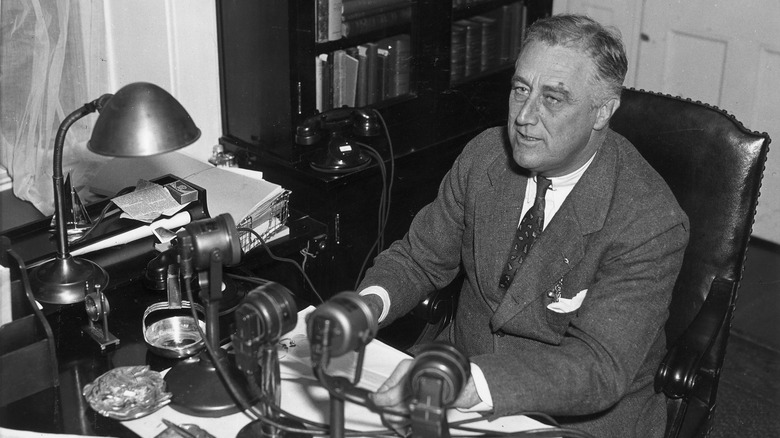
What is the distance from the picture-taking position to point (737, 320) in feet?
11.0

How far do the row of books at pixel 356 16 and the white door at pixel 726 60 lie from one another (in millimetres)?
1354

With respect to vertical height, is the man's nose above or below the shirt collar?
above

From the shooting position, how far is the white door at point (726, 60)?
3.45 metres

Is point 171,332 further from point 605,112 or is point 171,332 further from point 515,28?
point 515,28

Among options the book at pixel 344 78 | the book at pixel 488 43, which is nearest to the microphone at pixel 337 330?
the book at pixel 344 78

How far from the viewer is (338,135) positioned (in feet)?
8.73

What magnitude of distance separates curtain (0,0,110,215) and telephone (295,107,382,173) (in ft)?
1.95

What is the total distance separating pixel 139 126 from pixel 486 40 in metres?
2.03

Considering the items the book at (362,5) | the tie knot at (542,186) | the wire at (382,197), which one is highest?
the book at (362,5)

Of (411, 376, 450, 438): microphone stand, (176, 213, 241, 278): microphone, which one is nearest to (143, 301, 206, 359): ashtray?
(176, 213, 241, 278): microphone

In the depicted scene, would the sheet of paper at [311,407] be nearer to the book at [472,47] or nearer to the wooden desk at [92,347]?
the wooden desk at [92,347]

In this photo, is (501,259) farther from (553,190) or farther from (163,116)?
(163,116)

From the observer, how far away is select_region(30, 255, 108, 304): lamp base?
174cm

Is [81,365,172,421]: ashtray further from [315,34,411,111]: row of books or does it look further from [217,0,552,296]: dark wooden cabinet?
[315,34,411,111]: row of books
